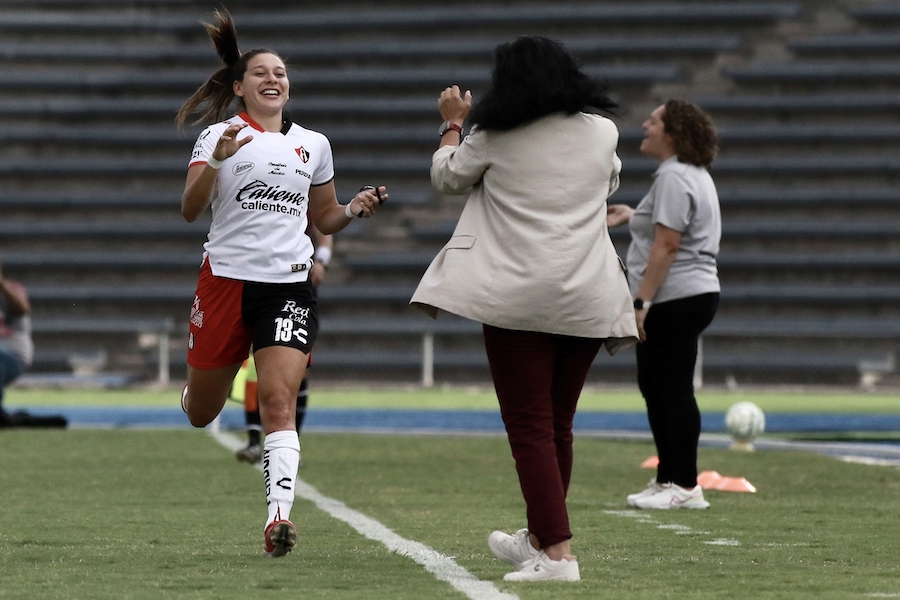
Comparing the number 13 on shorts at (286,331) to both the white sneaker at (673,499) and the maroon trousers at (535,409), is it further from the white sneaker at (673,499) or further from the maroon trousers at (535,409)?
the white sneaker at (673,499)

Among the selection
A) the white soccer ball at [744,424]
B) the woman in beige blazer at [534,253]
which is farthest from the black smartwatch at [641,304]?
the white soccer ball at [744,424]

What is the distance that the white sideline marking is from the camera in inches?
160

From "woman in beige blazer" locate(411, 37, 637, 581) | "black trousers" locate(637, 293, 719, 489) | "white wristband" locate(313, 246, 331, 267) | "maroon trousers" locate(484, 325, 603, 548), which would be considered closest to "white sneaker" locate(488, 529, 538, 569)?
"woman in beige blazer" locate(411, 37, 637, 581)

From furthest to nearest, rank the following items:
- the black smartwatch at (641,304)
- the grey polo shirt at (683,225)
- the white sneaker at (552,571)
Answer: the grey polo shirt at (683,225) < the black smartwatch at (641,304) < the white sneaker at (552,571)

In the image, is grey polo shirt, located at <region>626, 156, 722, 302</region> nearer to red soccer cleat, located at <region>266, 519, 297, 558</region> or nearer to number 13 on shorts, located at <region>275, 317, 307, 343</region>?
number 13 on shorts, located at <region>275, 317, 307, 343</region>

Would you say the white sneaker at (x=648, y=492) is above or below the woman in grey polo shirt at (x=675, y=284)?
below

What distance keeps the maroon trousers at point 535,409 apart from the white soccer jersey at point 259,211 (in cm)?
105

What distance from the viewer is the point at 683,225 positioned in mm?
6734

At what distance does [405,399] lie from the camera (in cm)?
→ 1667

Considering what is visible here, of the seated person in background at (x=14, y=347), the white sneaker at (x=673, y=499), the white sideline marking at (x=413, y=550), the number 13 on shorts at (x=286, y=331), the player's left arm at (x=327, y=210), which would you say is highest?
the player's left arm at (x=327, y=210)

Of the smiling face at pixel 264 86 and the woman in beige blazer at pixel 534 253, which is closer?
the woman in beige blazer at pixel 534 253

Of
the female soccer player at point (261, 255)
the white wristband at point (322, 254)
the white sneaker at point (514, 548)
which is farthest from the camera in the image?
the white wristband at point (322, 254)

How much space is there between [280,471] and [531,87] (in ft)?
5.12

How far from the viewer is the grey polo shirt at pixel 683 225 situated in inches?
266
